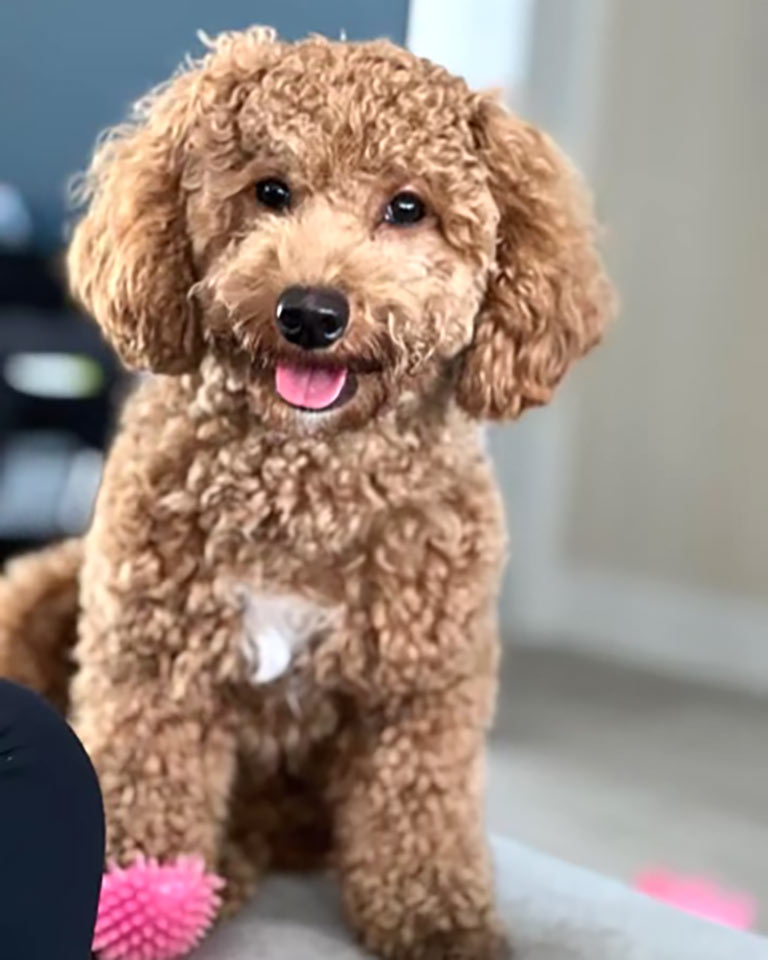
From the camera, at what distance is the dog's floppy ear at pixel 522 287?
4.33 feet

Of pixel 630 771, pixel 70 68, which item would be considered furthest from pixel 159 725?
pixel 630 771

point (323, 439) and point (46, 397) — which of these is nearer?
point (323, 439)

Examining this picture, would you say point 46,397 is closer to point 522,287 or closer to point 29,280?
point 29,280

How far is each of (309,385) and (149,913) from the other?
44 centimetres

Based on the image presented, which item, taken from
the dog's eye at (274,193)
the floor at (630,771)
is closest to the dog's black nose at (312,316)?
the dog's eye at (274,193)

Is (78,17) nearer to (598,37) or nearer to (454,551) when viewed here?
(454,551)

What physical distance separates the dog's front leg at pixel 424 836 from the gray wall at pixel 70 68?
29.0 inches

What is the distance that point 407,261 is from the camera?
4.16 ft

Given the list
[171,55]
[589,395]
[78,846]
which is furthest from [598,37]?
[78,846]

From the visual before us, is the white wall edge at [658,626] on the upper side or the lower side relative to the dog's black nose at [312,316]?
lower

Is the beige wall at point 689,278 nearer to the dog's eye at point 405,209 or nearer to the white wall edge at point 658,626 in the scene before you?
the white wall edge at point 658,626

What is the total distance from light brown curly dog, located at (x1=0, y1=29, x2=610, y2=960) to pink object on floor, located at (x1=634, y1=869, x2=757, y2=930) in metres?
0.42

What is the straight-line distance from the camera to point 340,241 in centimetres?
125

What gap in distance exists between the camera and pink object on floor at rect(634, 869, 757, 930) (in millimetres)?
1828
